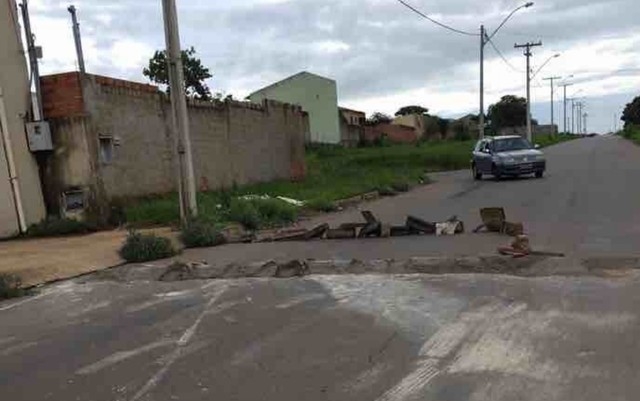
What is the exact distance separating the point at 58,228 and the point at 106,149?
2.08m

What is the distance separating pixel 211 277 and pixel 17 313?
2540 mm

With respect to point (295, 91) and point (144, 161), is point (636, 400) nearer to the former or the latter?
point (144, 161)

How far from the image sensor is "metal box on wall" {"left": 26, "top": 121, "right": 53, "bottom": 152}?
14875mm

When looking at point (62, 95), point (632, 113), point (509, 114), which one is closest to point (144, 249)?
point (62, 95)

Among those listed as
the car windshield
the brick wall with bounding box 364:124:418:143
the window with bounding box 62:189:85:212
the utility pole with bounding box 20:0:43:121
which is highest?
the utility pole with bounding box 20:0:43:121

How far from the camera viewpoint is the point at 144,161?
17.2 m

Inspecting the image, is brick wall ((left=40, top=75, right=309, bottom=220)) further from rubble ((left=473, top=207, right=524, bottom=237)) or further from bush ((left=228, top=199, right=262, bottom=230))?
rubble ((left=473, top=207, right=524, bottom=237))

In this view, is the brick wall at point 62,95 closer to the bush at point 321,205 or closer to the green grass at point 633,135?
the bush at point 321,205

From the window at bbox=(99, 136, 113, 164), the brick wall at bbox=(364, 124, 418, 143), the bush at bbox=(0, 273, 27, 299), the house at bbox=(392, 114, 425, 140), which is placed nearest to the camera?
the bush at bbox=(0, 273, 27, 299)

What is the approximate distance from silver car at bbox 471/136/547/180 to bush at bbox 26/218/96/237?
16830mm

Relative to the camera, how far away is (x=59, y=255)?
11.7 metres

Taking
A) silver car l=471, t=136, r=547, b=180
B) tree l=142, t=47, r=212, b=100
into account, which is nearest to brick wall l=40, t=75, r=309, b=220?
silver car l=471, t=136, r=547, b=180

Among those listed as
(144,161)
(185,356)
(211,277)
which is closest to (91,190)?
(144,161)

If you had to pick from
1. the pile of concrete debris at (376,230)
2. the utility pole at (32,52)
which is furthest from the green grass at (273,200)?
the utility pole at (32,52)
